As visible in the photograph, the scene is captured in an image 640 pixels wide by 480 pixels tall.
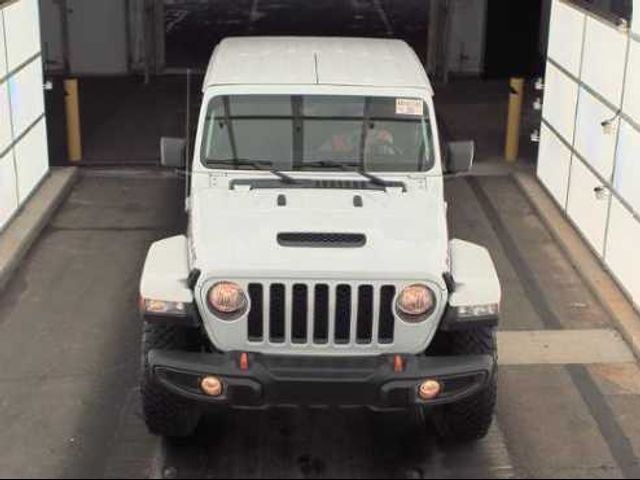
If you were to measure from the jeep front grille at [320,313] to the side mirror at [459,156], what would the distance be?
5.33ft

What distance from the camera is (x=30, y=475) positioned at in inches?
248

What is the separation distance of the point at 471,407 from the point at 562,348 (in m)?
2.23

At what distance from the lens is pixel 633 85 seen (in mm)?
8859

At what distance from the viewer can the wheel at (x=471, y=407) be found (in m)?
6.14

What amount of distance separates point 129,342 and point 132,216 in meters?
3.55

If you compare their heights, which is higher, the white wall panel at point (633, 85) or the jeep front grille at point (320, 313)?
the white wall panel at point (633, 85)

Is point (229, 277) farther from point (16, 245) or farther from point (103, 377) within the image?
point (16, 245)

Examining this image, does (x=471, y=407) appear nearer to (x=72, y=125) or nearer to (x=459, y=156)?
(x=459, y=156)

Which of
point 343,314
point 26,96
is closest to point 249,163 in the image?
point 343,314

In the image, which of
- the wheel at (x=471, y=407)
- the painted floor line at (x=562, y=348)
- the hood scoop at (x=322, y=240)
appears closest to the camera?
the hood scoop at (x=322, y=240)

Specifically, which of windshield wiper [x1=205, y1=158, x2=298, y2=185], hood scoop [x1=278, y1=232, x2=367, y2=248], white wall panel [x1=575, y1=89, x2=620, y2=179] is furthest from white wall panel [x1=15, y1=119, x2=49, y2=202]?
white wall panel [x1=575, y1=89, x2=620, y2=179]

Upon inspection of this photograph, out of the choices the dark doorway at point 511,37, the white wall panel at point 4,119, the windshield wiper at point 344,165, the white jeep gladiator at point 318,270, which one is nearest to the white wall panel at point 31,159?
the white wall panel at point 4,119

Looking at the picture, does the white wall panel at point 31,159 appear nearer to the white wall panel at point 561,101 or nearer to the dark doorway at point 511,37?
the white wall panel at point 561,101

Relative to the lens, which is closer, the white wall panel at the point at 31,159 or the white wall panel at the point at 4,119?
the white wall panel at the point at 4,119
